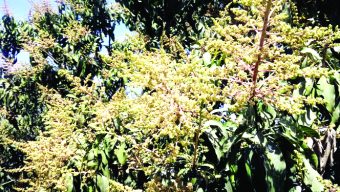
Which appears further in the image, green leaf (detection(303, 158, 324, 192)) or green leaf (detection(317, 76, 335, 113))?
green leaf (detection(317, 76, 335, 113))

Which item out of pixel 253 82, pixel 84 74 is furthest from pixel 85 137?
pixel 84 74

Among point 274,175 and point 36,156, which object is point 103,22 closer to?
point 36,156

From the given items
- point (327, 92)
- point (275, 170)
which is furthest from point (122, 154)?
point (327, 92)

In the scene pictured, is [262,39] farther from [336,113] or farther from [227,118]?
[336,113]

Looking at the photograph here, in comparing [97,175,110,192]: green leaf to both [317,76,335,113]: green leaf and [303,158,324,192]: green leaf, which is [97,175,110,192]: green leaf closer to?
[303,158,324,192]: green leaf

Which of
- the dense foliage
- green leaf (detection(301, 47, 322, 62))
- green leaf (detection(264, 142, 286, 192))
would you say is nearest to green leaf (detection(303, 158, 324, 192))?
the dense foliage

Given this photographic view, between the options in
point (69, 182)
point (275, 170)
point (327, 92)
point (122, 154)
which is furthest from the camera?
point (69, 182)

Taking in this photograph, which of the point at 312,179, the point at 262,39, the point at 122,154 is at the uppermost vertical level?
the point at 262,39

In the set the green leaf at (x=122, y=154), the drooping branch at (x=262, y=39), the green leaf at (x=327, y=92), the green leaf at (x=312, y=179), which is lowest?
the green leaf at (x=312, y=179)

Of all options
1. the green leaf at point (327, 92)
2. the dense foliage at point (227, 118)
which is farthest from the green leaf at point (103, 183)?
the green leaf at point (327, 92)

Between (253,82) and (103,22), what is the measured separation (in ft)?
13.4

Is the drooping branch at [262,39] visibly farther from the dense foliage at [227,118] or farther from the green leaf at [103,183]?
the green leaf at [103,183]

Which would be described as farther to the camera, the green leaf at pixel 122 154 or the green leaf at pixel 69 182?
the green leaf at pixel 69 182

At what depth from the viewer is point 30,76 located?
17.5ft
